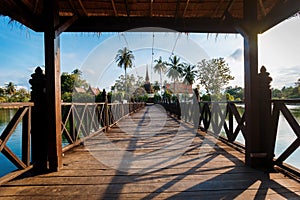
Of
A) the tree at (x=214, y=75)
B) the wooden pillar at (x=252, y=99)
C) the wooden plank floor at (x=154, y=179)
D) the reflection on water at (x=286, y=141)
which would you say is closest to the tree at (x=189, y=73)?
the tree at (x=214, y=75)

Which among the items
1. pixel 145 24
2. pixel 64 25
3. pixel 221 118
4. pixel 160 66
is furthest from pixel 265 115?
pixel 160 66

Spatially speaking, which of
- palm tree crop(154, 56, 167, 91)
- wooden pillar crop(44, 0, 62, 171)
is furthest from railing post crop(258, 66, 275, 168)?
palm tree crop(154, 56, 167, 91)

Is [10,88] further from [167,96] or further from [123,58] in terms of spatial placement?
[167,96]

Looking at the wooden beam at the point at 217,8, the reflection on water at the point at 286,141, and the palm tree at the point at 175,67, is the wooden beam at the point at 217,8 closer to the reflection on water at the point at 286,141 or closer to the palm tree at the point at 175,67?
the reflection on water at the point at 286,141

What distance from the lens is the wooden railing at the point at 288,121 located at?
2121mm

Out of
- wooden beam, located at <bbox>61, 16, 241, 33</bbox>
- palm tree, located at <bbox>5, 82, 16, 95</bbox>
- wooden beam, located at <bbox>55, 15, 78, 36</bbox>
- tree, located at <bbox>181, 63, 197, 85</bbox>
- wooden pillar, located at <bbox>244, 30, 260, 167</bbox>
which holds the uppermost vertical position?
tree, located at <bbox>181, 63, 197, 85</bbox>

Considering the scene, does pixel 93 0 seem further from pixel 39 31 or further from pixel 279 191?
pixel 279 191

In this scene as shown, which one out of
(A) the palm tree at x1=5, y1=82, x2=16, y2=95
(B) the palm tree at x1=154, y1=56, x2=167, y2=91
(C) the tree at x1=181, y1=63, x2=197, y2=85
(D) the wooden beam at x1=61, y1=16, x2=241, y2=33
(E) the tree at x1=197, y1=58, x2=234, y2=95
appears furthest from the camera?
(B) the palm tree at x1=154, y1=56, x2=167, y2=91

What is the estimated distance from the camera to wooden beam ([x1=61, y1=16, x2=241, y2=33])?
9.46 feet

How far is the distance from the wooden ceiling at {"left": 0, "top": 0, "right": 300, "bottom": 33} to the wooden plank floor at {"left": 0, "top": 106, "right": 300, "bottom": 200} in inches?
64.3

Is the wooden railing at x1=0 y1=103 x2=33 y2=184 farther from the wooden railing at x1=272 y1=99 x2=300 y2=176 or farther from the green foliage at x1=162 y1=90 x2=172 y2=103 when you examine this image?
the green foliage at x1=162 y1=90 x2=172 y2=103

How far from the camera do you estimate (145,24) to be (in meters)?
2.93

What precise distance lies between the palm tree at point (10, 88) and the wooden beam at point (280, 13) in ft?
139

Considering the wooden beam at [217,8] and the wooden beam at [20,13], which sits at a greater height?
the wooden beam at [217,8]
